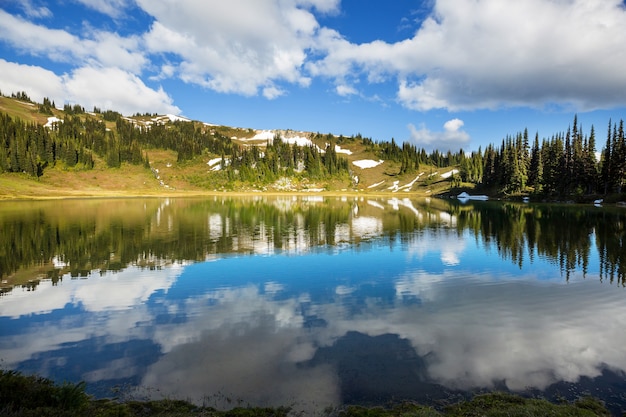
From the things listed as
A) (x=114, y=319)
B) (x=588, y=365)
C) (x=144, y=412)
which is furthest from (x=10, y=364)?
(x=588, y=365)

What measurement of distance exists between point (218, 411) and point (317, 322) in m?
7.69

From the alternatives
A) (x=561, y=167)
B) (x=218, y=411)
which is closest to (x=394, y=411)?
(x=218, y=411)

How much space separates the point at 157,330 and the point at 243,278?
9533 millimetres

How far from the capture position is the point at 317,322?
16.7 m

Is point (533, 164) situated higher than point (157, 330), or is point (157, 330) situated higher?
point (533, 164)

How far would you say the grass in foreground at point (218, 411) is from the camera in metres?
8.73

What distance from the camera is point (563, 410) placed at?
9344mm

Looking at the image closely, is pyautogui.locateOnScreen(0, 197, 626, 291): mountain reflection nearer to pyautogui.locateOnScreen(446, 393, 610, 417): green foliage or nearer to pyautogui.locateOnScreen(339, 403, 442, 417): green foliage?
pyautogui.locateOnScreen(446, 393, 610, 417): green foliage

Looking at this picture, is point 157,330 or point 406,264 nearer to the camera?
point 157,330

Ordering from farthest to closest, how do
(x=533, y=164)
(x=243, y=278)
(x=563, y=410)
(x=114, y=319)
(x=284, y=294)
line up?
(x=533, y=164), (x=243, y=278), (x=284, y=294), (x=114, y=319), (x=563, y=410)

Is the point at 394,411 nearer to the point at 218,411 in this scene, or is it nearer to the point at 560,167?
the point at 218,411

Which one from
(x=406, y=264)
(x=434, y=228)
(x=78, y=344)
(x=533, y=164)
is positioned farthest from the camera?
(x=533, y=164)

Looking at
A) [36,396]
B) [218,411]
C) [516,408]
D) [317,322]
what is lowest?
[317,322]

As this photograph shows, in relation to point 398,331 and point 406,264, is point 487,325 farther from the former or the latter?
point 406,264
